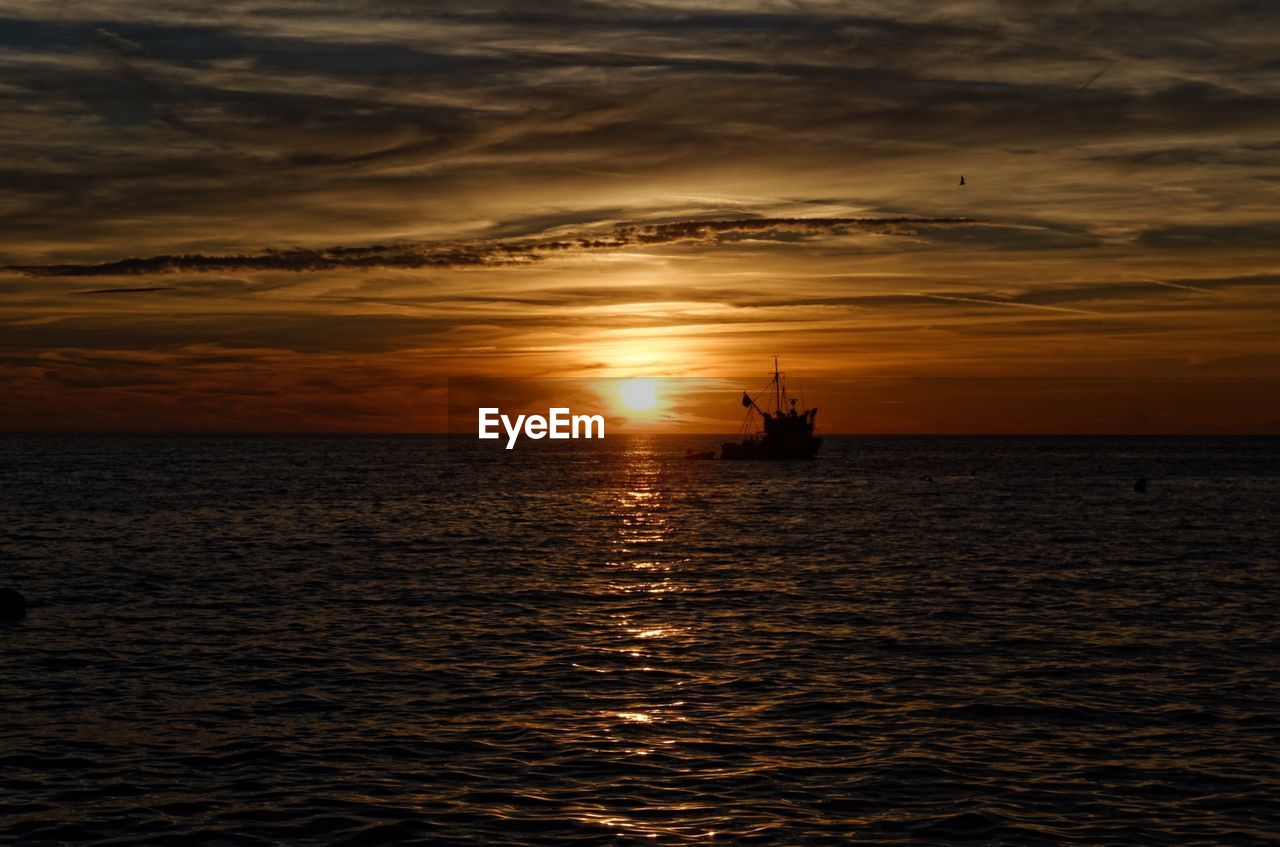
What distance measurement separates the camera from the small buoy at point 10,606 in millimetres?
37250

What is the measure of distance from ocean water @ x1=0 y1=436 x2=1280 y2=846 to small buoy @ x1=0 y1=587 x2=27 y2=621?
96 centimetres

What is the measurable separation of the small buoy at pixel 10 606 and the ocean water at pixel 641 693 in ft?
3.15

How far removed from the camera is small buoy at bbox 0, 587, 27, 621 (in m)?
37.2

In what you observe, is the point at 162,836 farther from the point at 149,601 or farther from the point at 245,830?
the point at 149,601

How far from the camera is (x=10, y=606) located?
3728cm

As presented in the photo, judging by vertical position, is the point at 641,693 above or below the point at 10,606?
below

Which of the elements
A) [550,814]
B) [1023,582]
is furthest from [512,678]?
[1023,582]

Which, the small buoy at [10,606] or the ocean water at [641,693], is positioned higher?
the small buoy at [10,606]

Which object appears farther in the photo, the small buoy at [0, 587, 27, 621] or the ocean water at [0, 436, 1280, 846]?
the small buoy at [0, 587, 27, 621]

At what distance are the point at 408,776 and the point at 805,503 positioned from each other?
3298 inches

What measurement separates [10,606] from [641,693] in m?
22.4

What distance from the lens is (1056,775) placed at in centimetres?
2039

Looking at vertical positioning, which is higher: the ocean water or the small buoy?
the small buoy

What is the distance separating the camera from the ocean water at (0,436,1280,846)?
60.6ft
